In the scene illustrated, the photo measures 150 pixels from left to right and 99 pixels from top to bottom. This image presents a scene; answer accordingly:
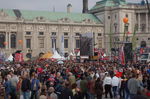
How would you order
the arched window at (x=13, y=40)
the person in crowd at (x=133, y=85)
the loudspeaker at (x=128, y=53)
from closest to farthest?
the person in crowd at (x=133, y=85)
the loudspeaker at (x=128, y=53)
the arched window at (x=13, y=40)

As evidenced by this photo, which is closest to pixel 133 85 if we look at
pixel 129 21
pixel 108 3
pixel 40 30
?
pixel 40 30

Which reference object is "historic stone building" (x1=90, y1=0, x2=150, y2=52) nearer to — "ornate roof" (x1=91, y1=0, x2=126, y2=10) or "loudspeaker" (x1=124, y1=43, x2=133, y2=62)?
"ornate roof" (x1=91, y1=0, x2=126, y2=10)

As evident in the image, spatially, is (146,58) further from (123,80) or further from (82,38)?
(123,80)

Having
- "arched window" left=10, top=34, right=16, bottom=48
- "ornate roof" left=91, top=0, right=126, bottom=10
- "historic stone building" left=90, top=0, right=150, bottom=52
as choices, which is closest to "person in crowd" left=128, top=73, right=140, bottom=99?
"arched window" left=10, top=34, right=16, bottom=48

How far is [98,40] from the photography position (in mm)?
89312

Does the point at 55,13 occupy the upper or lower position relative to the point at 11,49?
upper

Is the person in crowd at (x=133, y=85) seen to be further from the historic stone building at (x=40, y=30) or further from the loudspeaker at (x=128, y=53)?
the historic stone building at (x=40, y=30)

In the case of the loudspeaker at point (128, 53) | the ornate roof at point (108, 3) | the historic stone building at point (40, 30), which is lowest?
the loudspeaker at point (128, 53)

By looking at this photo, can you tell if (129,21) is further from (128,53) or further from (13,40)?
(128,53)

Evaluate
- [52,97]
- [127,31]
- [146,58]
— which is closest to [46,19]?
[127,31]

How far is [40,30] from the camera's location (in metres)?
82.1

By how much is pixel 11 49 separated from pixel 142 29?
31934 millimetres

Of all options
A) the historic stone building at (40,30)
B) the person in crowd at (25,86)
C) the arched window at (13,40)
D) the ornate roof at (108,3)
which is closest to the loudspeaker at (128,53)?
the person in crowd at (25,86)

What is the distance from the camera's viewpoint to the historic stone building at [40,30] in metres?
78.1
